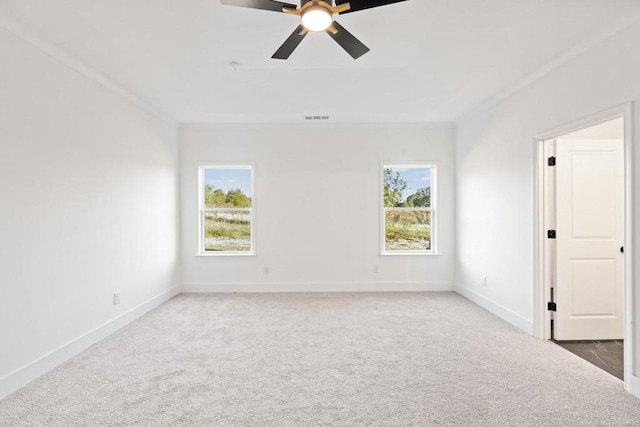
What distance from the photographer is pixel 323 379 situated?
8.27 ft

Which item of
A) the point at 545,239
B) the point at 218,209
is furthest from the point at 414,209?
the point at 218,209

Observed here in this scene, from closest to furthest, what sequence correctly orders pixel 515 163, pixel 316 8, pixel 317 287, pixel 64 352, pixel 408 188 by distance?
pixel 316 8 < pixel 64 352 < pixel 515 163 < pixel 317 287 < pixel 408 188

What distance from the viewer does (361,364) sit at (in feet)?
9.07

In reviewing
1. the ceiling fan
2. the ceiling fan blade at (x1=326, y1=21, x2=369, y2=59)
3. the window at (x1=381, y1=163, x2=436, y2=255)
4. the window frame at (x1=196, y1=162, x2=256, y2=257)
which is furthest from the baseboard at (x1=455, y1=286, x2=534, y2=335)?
the ceiling fan

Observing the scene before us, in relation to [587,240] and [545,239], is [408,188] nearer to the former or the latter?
[545,239]

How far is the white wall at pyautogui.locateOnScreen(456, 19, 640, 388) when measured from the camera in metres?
2.51

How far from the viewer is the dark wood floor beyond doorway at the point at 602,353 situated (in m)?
2.74

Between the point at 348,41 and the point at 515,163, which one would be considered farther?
the point at 515,163

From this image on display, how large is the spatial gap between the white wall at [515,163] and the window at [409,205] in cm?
49

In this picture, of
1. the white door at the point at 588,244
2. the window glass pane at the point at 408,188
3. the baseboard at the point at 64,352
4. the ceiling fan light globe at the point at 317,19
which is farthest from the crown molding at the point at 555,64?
the baseboard at the point at 64,352

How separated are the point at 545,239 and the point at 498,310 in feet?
3.80

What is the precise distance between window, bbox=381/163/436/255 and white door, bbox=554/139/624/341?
2.23m

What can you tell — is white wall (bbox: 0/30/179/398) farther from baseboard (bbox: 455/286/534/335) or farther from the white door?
the white door

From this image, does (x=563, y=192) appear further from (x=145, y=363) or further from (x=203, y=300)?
(x=203, y=300)
